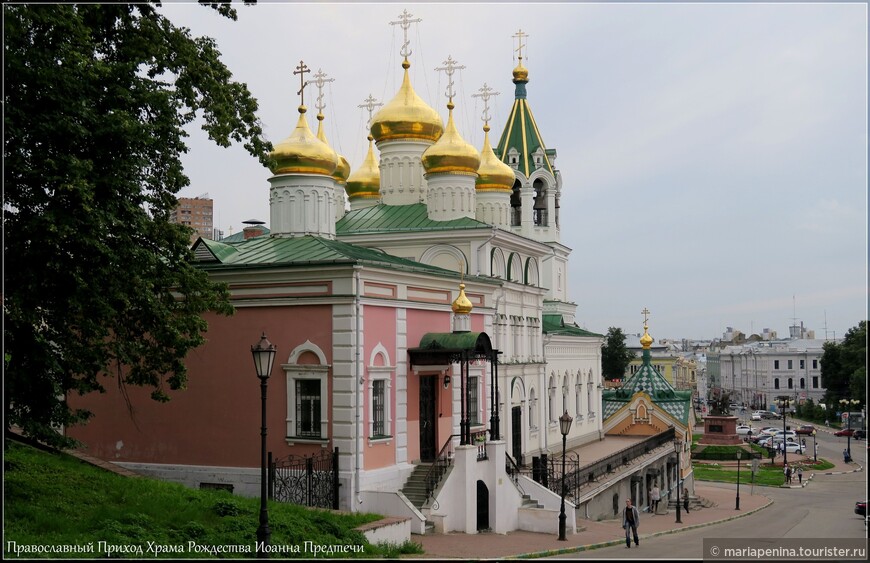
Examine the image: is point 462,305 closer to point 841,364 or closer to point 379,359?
point 379,359

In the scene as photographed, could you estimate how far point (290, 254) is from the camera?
21.5 metres

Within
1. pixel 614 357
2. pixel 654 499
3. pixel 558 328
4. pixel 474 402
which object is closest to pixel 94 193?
pixel 474 402

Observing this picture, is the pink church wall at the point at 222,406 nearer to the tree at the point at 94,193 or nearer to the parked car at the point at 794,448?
the tree at the point at 94,193

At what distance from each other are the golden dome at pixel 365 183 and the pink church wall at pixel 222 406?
14307 mm

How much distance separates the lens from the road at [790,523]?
20353mm

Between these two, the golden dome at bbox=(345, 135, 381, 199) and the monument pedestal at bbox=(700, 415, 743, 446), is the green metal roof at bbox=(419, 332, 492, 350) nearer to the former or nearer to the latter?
the golden dome at bbox=(345, 135, 381, 199)

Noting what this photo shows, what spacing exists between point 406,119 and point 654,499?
53.0ft

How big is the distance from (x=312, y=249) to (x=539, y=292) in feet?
43.4

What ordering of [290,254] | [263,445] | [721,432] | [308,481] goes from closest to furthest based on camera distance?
[263,445], [308,481], [290,254], [721,432]

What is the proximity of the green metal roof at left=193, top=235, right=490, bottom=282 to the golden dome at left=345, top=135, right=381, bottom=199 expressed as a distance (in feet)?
35.2

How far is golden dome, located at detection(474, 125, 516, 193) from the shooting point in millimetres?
33406

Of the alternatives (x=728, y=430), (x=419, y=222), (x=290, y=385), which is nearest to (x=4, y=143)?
(x=290, y=385)

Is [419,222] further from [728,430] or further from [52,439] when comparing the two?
[728,430]

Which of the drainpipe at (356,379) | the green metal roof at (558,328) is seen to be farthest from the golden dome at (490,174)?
the drainpipe at (356,379)
